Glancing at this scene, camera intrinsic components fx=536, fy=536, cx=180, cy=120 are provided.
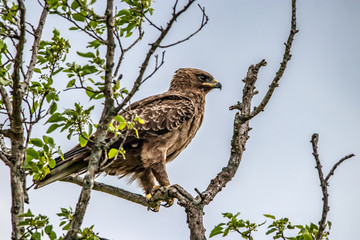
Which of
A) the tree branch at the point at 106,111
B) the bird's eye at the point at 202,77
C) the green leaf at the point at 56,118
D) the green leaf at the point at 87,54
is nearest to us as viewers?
the tree branch at the point at 106,111

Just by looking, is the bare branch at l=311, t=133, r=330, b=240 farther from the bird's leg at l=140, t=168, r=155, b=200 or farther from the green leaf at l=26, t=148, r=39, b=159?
the bird's leg at l=140, t=168, r=155, b=200

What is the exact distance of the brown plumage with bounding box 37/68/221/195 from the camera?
6.71 metres

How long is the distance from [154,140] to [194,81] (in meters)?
1.91

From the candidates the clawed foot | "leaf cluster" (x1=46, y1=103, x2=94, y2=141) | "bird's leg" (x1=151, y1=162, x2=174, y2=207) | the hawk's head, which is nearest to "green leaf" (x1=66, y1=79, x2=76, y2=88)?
"leaf cluster" (x1=46, y1=103, x2=94, y2=141)

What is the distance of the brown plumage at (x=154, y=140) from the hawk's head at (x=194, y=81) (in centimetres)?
52

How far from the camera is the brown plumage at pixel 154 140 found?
22.0 feet

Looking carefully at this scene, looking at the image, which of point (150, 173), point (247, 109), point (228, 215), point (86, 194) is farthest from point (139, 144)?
point (86, 194)

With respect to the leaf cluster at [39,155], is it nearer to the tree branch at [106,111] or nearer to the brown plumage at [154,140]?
the tree branch at [106,111]

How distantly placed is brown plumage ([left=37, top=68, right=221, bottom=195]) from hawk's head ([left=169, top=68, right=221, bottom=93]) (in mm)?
516

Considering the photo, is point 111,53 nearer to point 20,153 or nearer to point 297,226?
point 20,153

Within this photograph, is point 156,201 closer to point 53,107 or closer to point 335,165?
point 53,107

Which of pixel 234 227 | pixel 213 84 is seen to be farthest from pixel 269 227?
pixel 213 84

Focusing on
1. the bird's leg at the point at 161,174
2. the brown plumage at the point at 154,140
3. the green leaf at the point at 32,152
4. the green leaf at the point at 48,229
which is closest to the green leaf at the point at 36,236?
the green leaf at the point at 48,229

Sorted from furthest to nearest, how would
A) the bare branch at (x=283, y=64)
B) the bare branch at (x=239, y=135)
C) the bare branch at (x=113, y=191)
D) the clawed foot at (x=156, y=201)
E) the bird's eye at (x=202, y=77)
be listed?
the bird's eye at (x=202, y=77), the clawed foot at (x=156, y=201), the bare branch at (x=113, y=191), the bare branch at (x=239, y=135), the bare branch at (x=283, y=64)
